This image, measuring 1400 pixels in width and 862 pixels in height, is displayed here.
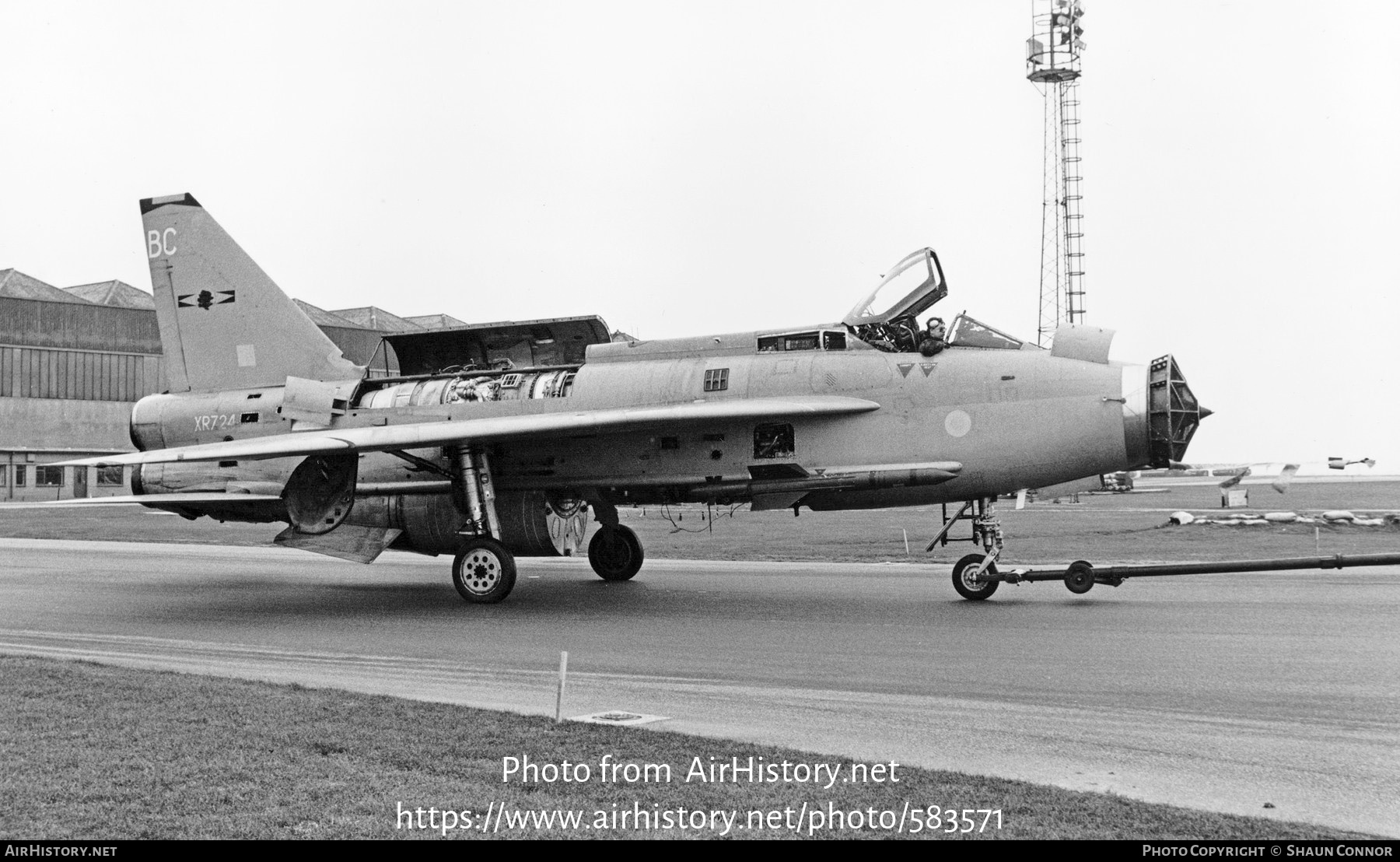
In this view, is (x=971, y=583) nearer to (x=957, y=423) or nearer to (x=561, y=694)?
(x=957, y=423)

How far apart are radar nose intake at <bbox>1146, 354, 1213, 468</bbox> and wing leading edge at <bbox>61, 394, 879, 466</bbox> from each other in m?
3.20

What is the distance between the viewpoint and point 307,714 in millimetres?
8117

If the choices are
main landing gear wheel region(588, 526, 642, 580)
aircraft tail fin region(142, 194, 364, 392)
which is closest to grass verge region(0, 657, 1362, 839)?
main landing gear wheel region(588, 526, 642, 580)

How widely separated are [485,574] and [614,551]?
343cm

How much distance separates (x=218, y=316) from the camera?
19.5m

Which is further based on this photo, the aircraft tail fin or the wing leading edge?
the aircraft tail fin

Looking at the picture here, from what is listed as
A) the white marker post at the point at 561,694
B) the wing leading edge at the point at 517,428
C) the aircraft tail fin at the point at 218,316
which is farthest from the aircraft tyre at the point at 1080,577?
the aircraft tail fin at the point at 218,316

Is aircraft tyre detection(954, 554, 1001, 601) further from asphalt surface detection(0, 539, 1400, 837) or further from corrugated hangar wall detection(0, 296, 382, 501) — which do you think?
corrugated hangar wall detection(0, 296, 382, 501)

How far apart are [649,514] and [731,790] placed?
39202 millimetres

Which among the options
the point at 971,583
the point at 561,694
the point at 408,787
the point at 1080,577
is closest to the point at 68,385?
the point at 971,583

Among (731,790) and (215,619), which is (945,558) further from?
(731,790)

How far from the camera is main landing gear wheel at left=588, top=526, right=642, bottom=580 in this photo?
19.1 meters

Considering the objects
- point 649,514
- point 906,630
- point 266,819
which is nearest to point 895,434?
point 906,630

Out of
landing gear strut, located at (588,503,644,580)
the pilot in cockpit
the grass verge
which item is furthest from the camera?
landing gear strut, located at (588,503,644,580)
